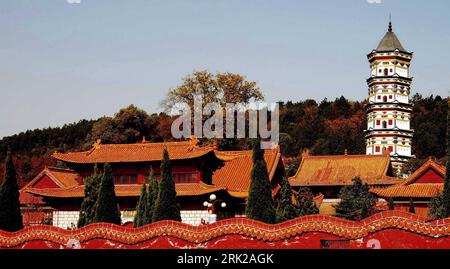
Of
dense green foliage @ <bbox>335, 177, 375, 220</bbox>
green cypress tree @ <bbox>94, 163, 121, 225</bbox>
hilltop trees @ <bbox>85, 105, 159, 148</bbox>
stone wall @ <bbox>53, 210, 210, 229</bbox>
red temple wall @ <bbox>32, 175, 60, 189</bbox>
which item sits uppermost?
hilltop trees @ <bbox>85, 105, 159, 148</bbox>

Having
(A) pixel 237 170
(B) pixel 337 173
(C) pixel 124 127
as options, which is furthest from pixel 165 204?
(C) pixel 124 127

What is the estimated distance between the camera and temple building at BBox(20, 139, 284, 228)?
124ft

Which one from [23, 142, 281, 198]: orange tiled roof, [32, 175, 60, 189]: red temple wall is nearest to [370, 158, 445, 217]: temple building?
[23, 142, 281, 198]: orange tiled roof

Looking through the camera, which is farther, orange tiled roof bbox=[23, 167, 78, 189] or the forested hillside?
the forested hillside

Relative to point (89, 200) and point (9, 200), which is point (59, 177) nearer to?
point (89, 200)

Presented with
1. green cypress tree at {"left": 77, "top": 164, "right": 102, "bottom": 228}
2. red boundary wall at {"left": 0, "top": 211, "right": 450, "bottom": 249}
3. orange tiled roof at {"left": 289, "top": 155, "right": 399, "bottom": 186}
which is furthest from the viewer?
orange tiled roof at {"left": 289, "top": 155, "right": 399, "bottom": 186}

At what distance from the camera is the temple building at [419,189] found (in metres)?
47.1

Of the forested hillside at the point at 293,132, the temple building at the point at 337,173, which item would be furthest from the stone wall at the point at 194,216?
the forested hillside at the point at 293,132

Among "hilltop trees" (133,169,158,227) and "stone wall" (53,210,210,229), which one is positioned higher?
"hilltop trees" (133,169,158,227)

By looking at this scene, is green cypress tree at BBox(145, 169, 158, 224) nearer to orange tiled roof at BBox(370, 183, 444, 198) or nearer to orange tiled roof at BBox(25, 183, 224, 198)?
orange tiled roof at BBox(25, 183, 224, 198)

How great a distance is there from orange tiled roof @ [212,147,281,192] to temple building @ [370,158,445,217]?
8.56m

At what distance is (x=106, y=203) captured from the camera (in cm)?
2609

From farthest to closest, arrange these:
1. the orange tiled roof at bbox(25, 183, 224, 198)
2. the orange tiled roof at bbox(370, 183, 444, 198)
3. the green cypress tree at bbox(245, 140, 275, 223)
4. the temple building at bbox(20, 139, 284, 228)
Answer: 1. the orange tiled roof at bbox(370, 183, 444, 198)
2. the temple building at bbox(20, 139, 284, 228)
3. the orange tiled roof at bbox(25, 183, 224, 198)
4. the green cypress tree at bbox(245, 140, 275, 223)

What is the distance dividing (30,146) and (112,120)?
97.8ft
